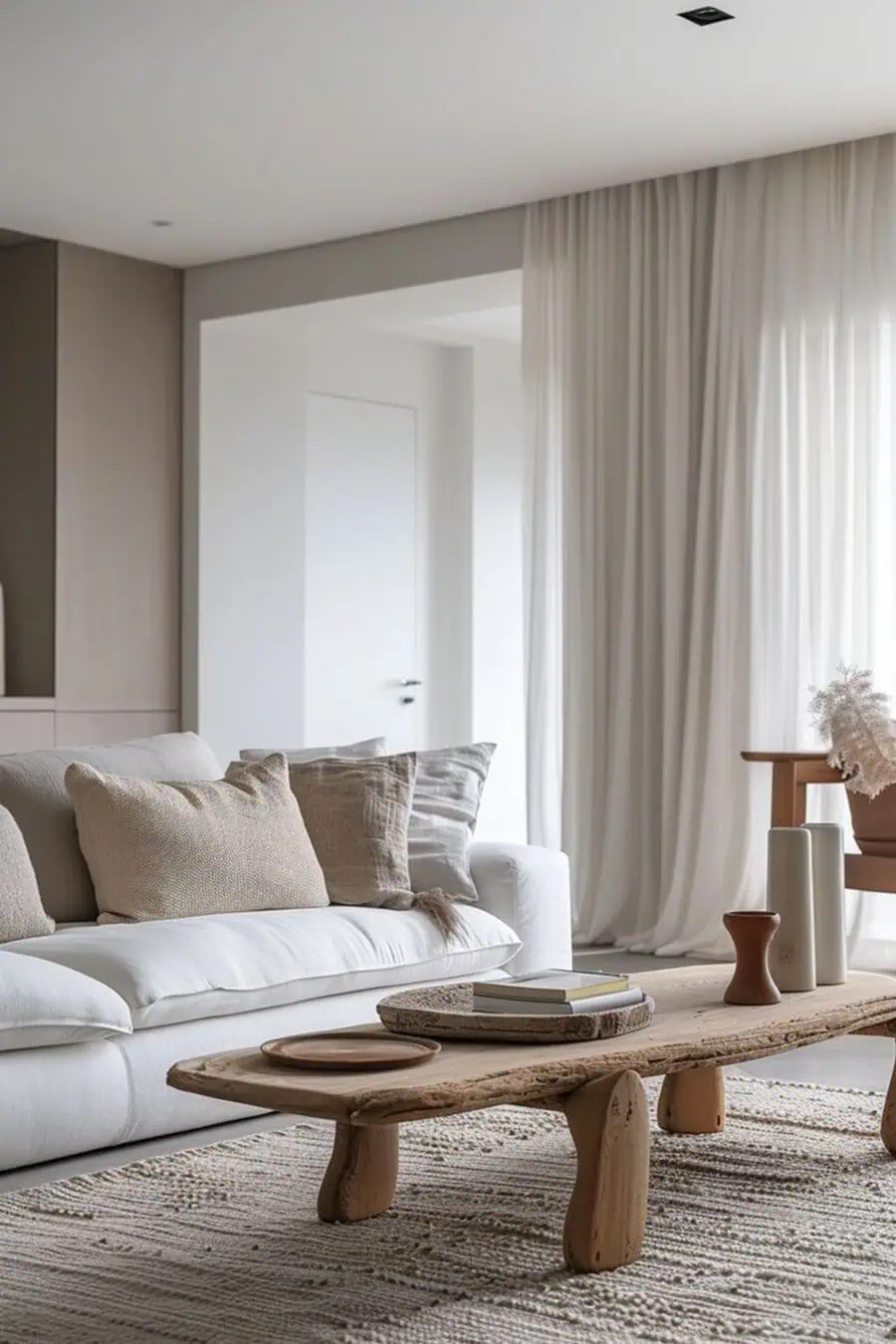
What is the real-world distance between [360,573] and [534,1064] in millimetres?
5716

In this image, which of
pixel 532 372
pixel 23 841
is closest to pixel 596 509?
pixel 532 372

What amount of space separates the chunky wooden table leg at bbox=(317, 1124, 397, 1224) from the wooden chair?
2.66 metres

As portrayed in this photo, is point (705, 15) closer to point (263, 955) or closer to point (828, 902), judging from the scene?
point (828, 902)

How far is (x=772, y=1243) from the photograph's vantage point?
260 cm

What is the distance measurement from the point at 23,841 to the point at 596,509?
2.97 meters

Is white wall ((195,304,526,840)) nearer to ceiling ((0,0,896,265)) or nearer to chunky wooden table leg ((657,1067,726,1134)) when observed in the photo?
ceiling ((0,0,896,265))

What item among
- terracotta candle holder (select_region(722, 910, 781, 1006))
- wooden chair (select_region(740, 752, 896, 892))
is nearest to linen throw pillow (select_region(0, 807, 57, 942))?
terracotta candle holder (select_region(722, 910, 781, 1006))

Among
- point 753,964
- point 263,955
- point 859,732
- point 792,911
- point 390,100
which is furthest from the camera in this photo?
point 390,100

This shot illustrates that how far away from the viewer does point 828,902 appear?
330 centimetres

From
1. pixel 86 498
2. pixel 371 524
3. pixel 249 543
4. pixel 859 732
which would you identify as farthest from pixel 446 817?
pixel 371 524

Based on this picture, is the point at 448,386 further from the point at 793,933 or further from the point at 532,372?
the point at 793,933

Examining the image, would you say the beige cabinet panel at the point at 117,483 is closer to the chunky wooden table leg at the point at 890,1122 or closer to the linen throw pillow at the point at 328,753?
the linen throw pillow at the point at 328,753

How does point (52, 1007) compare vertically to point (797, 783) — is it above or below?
below

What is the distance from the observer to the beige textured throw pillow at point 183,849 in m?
3.77
